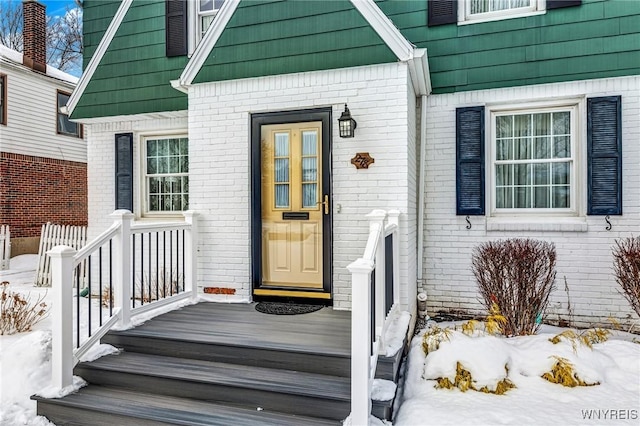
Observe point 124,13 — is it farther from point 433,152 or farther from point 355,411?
point 355,411

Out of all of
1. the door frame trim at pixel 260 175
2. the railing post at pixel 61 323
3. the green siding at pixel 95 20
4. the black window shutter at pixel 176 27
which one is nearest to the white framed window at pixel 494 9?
the door frame trim at pixel 260 175

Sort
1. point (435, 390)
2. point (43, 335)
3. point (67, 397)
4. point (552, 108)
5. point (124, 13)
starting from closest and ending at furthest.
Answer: point (67, 397)
point (435, 390)
point (43, 335)
point (552, 108)
point (124, 13)

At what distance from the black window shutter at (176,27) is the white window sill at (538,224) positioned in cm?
507

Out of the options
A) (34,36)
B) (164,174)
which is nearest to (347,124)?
(164,174)

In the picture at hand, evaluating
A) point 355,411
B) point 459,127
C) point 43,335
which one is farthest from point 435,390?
point 43,335

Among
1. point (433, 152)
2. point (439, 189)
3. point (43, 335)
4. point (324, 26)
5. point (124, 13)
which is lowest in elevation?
point (43, 335)

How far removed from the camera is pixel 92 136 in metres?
6.95

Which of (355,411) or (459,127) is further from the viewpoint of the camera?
(459,127)

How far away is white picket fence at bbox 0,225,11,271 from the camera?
966cm

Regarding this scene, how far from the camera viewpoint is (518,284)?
4.18m

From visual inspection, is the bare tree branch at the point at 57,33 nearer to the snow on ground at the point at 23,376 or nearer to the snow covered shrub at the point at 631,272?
the snow on ground at the point at 23,376

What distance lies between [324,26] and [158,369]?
3.79 metres

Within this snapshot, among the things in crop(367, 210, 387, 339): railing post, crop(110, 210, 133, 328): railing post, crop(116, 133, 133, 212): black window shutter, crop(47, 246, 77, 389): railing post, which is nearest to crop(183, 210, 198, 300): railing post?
crop(110, 210, 133, 328): railing post

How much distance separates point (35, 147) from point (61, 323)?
1000 cm
